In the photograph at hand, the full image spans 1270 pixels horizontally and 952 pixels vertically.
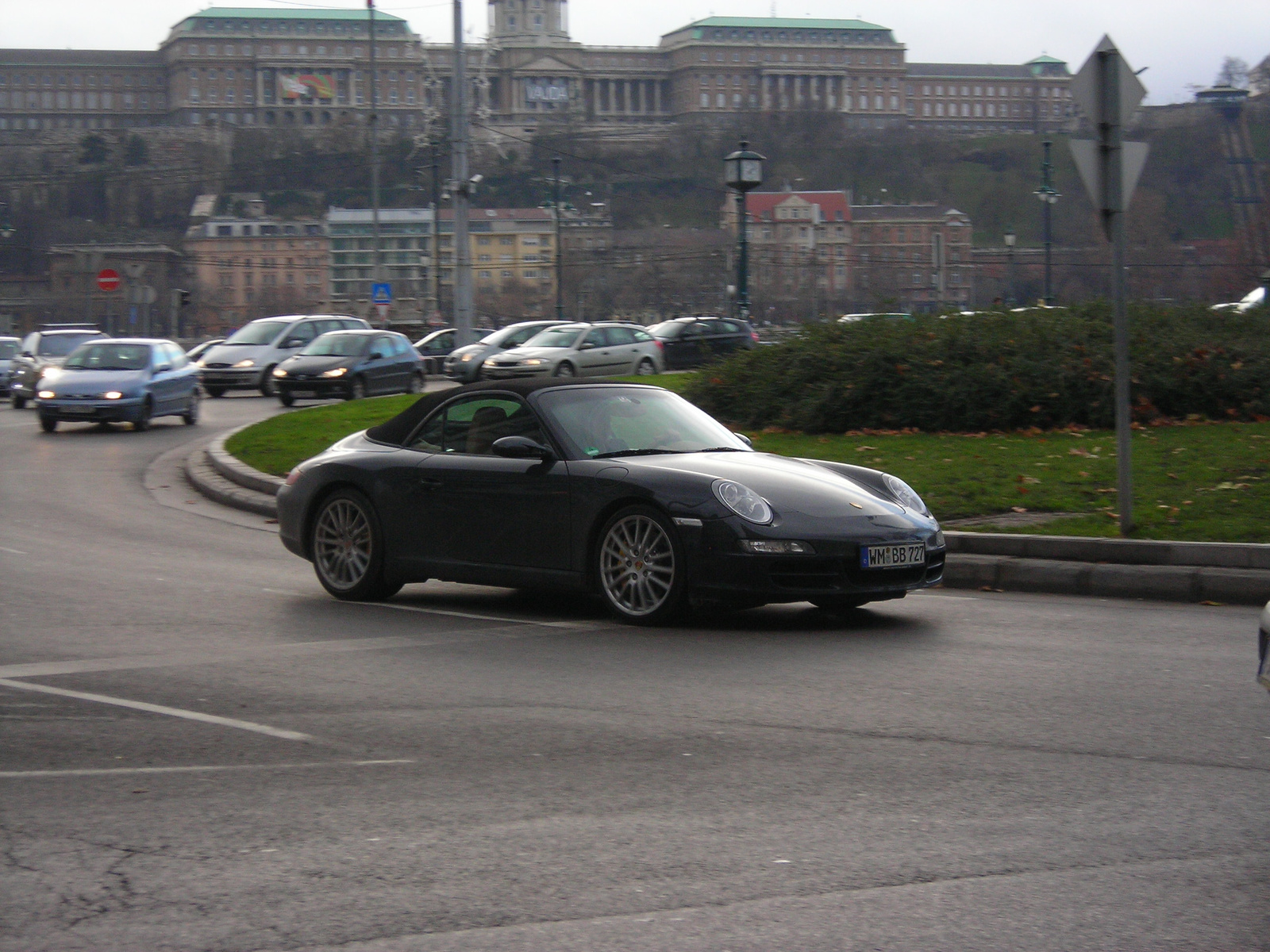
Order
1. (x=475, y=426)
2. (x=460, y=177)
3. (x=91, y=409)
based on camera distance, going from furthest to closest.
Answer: (x=460, y=177)
(x=91, y=409)
(x=475, y=426)

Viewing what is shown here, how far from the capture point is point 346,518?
9.66 metres

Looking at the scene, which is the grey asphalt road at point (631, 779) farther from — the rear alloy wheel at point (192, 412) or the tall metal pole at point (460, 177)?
the tall metal pole at point (460, 177)

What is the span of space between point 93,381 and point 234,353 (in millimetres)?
10407

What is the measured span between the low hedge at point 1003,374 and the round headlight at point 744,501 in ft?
29.1

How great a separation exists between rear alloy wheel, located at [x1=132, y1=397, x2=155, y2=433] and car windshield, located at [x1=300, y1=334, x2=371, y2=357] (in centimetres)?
638

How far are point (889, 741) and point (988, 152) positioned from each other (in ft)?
647

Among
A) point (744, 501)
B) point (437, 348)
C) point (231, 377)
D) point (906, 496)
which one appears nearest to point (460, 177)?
point (231, 377)

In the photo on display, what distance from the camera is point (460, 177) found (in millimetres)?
37750

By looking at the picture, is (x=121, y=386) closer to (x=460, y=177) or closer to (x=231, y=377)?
(x=231, y=377)

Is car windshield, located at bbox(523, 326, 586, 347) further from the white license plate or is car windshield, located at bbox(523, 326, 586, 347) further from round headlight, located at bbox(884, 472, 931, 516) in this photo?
the white license plate

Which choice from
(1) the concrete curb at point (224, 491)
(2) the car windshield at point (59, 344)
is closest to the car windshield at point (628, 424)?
(1) the concrete curb at point (224, 491)

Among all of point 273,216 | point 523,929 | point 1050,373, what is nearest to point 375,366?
point 1050,373

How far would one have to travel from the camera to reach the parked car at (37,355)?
33.3 meters

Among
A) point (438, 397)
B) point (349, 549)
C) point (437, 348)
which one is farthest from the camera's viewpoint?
point (437, 348)
